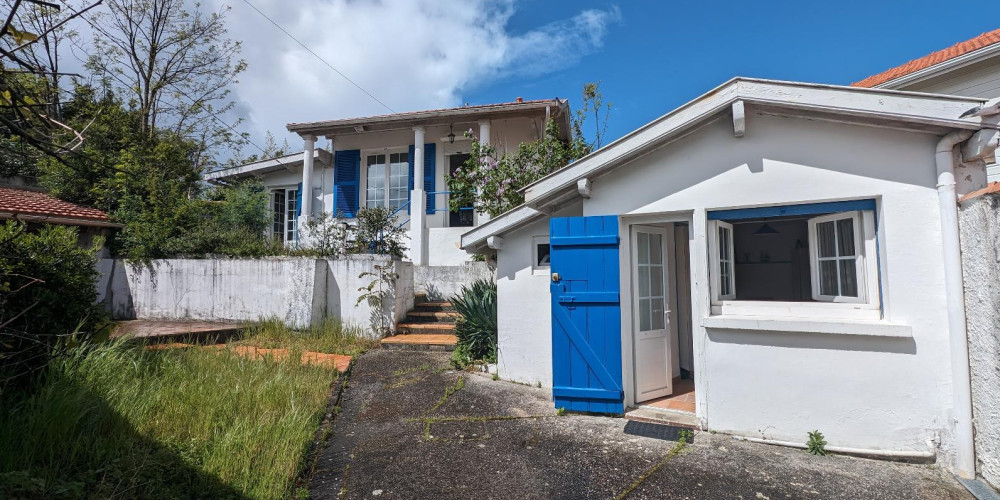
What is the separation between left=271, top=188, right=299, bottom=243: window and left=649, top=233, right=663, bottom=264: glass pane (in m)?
11.8

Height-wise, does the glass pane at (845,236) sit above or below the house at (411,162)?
below

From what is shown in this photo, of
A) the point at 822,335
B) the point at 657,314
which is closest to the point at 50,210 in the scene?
the point at 657,314

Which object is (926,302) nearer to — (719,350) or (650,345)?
(719,350)

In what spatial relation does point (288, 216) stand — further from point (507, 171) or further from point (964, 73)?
point (964, 73)

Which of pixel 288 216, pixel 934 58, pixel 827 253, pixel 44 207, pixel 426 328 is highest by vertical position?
pixel 934 58

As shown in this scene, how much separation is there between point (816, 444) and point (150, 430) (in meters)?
5.89

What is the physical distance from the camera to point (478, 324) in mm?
7203

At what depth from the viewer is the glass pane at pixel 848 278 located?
4234mm

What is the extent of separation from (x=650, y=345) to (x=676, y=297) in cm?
119

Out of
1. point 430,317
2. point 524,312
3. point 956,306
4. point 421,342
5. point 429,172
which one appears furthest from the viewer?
point 429,172

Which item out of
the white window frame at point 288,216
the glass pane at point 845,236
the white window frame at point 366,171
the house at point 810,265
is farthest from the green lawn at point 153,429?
the white window frame at point 288,216

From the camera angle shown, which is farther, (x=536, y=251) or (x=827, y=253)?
(x=536, y=251)

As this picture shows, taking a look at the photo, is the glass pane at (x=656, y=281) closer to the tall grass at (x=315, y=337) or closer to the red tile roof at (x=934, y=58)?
the red tile roof at (x=934, y=58)

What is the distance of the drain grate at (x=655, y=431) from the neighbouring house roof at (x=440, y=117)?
7566mm
